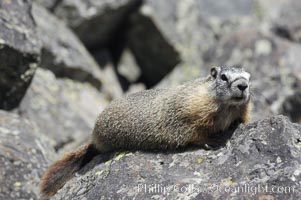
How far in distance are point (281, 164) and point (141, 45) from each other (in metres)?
12.5

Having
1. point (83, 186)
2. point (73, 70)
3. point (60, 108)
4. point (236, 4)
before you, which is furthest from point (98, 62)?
point (83, 186)

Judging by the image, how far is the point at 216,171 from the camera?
27.6 ft

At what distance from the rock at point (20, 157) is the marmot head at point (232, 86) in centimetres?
359

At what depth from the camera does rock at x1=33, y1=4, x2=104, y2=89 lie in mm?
16969

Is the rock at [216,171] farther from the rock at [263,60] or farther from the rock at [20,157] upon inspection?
the rock at [263,60]

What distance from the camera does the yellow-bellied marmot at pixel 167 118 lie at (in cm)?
929

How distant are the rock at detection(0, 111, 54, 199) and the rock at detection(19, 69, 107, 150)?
59.0 inches

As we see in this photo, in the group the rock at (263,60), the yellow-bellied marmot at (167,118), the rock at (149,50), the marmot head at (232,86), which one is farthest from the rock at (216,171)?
the rock at (149,50)

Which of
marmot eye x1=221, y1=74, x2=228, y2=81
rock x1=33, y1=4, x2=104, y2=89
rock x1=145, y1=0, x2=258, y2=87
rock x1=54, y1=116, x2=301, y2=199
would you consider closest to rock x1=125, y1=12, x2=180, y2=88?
rock x1=145, y1=0, x2=258, y2=87

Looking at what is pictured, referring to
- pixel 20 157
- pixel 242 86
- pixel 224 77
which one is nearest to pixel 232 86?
pixel 242 86

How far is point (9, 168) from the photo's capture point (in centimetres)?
1074

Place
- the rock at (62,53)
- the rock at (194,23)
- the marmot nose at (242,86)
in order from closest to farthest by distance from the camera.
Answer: the marmot nose at (242,86) < the rock at (62,53) < the rock at (194,23)

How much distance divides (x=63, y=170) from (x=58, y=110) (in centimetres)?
482

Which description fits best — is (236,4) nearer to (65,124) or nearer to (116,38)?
(116,38)
